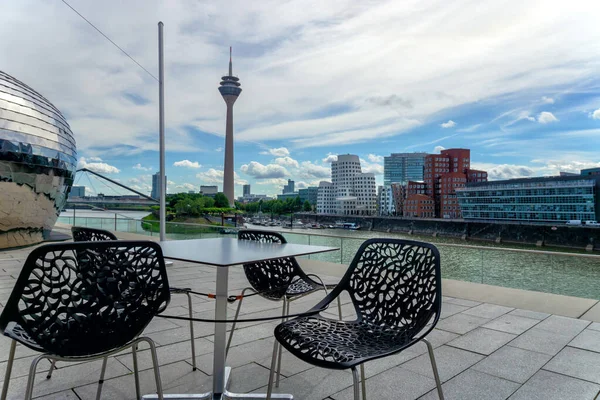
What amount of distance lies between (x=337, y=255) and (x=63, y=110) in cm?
→ 1062

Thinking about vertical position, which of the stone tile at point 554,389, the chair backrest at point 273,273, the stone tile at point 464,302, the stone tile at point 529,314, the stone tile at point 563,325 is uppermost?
the chair backrest at point 273,273

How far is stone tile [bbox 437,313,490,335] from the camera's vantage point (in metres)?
3.70

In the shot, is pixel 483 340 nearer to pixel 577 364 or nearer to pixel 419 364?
pixel 577 364

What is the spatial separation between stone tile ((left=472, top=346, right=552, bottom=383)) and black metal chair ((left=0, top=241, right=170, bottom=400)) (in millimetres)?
2362

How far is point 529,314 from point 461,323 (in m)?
1.00

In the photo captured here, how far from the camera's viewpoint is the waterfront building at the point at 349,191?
90.5 meters

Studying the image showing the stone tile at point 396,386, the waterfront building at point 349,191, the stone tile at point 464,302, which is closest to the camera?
the stone tile at point 396,386

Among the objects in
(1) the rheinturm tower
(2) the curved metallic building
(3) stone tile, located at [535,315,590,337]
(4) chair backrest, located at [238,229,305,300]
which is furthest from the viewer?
(1) the rheinturm tower

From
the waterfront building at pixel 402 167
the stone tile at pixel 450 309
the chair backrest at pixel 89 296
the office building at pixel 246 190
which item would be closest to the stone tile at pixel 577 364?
the stone tile at pixel 450 309

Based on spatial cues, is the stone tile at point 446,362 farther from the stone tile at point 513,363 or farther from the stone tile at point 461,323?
the stone tile at point 461,323

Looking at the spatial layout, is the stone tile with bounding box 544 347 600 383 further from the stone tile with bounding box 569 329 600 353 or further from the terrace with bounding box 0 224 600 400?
the stone tile with bounding box 569 329 600 353

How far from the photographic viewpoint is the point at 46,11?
24.0 ft

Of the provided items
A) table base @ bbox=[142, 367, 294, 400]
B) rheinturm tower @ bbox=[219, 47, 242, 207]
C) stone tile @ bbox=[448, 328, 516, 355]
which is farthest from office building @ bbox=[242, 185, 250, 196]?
table base @ bbox=[142, 367, 294, 400]

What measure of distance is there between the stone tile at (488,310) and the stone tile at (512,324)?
13 centimetres
